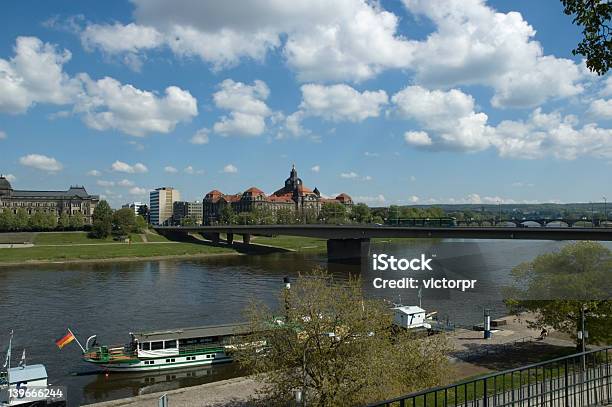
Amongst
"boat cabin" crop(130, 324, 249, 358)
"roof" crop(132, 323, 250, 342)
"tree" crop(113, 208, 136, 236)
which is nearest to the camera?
"boat cabin" crop(130, 324, 249, 358)

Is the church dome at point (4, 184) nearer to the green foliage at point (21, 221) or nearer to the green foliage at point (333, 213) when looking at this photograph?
the green foliage at point (21, 221)

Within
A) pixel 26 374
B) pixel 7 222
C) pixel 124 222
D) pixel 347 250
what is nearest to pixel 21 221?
pixel 7 222

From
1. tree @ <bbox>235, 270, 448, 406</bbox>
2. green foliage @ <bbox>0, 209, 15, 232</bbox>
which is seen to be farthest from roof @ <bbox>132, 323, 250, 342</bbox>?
green foliage @ <bbox>0, 209, 15, 232</bbox>

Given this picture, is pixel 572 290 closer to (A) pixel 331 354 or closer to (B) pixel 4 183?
(A) pixel 331 354

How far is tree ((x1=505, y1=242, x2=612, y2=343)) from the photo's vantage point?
23.3m

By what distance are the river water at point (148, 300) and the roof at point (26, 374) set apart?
171 cm

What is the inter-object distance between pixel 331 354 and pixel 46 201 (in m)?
194

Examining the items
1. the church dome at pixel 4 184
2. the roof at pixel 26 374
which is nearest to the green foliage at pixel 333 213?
the church dome at pixel 4 184

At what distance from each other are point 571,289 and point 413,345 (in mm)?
9838

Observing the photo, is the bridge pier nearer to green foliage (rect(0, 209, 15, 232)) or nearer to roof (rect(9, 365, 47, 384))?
roof (rect(9, 365, 47, 384))

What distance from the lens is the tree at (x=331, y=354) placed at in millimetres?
15906

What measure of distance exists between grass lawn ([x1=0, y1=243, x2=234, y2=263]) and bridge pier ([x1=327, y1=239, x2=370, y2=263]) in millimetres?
27899

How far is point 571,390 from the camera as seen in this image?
31.1 ft

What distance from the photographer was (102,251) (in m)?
94.8
